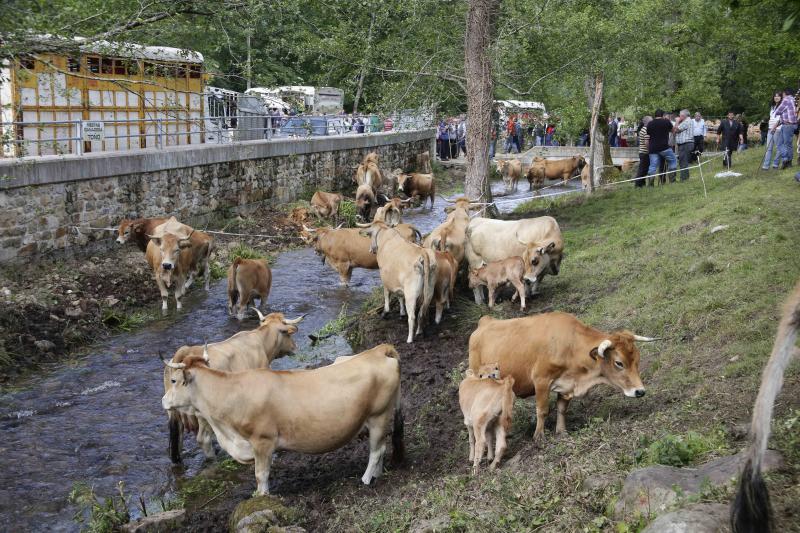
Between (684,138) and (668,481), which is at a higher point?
(684,138)

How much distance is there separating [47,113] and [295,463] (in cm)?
1552

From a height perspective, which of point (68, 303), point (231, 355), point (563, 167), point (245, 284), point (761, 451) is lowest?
point (68, 303)

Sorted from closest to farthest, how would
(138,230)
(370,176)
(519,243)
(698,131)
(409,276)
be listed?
(409,276), (519,243), (138,230), (698,131), (370,176)

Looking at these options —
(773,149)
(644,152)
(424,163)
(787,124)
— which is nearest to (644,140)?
(644,152)

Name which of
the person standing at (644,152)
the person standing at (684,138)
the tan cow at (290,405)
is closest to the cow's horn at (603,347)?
the tan cow at (290,405)

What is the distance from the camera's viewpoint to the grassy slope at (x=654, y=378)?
645cm

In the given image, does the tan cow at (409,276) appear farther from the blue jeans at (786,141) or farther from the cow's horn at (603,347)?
the blue jeans at (786,141)

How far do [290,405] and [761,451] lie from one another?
482 cm

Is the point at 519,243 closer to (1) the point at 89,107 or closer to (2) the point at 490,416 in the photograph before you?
(2) the point at 490,416

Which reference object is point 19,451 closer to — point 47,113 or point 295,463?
point 295,463

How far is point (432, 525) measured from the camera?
257 inches

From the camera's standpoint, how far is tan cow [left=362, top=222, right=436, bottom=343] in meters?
13.3

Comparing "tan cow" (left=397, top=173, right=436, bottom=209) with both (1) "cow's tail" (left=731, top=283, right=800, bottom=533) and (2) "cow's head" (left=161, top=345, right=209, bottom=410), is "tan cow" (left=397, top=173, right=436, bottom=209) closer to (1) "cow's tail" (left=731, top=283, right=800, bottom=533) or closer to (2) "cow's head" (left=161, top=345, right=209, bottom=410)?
(2) "cow's head" (left=161, top=345, right=209, bottom=410)

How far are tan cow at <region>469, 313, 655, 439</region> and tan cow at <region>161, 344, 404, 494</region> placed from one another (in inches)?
47.3
